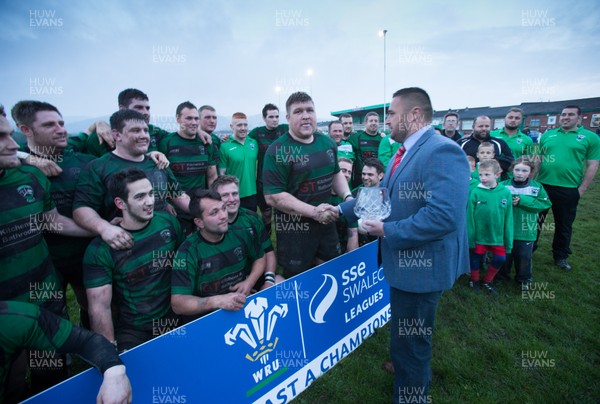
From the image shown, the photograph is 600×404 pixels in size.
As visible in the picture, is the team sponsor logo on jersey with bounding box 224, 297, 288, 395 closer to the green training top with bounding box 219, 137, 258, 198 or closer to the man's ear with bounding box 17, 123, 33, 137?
the man's ear with bounding box 17, 123, 33, 137

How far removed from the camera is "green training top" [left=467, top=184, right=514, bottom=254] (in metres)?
4.54

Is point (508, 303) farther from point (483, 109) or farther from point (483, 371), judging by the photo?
point (483, 109)

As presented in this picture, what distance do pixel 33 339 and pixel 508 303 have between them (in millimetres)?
5671

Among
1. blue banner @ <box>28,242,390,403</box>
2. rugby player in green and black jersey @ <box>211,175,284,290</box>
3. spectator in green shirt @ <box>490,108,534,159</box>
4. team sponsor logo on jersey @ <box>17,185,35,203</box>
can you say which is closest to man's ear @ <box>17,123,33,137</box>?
team sponsor logo on jersey @ <box>17,185,35,203</box>

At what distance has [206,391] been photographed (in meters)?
2.23

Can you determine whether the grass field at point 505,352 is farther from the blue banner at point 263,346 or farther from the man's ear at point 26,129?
the man's ear at point 26,129

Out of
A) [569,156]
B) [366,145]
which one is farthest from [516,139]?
[366,145]

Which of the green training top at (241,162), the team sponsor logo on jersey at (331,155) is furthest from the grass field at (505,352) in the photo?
the green training top at (241,162)

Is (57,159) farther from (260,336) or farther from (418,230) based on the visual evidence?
(418,230)

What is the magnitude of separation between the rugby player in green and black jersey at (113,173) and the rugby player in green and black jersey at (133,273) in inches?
5.8

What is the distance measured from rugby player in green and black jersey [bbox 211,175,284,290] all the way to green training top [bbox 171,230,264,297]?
5.4 inches

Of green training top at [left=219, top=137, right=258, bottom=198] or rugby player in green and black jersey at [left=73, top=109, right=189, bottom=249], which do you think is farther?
green training top at [left=219, top=137, right=258, bottom=198]

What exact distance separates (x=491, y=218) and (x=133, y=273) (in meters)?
5.04

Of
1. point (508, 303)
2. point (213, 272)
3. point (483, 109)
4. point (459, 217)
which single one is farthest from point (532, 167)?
point (483, 109)
